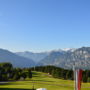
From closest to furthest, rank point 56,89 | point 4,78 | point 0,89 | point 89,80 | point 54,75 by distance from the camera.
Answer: point 56,89
point 0,89
point 4,78
point 89,80
point 54,75

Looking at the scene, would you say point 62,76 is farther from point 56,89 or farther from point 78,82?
point 78,82

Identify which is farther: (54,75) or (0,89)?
(54,75)

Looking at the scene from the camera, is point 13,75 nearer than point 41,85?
No

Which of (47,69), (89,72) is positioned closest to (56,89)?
(89,72)

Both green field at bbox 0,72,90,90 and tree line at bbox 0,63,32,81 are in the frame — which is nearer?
green field at bbox 0,72,90,90

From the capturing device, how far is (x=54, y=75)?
517ft

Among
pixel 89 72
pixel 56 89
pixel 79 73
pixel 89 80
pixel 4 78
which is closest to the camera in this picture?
pixel 79 73

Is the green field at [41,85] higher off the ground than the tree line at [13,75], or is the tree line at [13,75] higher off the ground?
the tree line at [13,75]

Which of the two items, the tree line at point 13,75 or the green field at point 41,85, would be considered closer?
the green field at point 41,85

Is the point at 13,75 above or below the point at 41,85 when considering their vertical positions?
above

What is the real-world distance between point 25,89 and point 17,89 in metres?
2.94

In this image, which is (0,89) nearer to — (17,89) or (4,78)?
(17,89)

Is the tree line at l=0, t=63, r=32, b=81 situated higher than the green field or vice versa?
the tree line at l=0, t=63, r=32, b=81

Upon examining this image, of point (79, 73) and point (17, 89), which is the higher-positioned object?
point (79, 73)
